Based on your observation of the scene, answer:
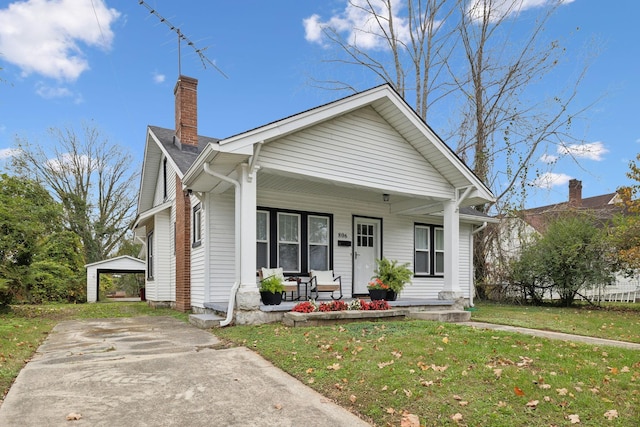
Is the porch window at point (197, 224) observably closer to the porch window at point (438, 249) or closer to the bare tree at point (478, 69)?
the porch window at point (438, 249)

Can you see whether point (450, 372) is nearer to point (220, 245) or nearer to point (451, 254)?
point (220, 245)

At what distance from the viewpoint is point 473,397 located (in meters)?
3.55

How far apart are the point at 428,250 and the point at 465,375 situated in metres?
10.1

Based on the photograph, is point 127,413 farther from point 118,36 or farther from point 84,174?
point 84,174

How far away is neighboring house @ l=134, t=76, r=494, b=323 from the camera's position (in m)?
8.10

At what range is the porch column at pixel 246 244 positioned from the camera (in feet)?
25.0

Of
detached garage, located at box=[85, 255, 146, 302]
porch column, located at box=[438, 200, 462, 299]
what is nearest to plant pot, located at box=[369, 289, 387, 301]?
porch column, located at box=[438, 200, 462, 299]

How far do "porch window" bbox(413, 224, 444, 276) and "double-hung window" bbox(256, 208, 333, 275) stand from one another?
11.1ft

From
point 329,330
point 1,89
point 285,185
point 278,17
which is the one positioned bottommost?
point 329,330

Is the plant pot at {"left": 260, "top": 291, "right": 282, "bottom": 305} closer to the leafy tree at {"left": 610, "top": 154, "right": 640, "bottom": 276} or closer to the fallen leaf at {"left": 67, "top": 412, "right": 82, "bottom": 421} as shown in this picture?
the fallen leaf at {"left": 67, "top": 412, "right": 82, "bottom": 421}

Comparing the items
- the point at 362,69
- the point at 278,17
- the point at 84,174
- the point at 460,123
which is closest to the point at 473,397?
the point at 278,17

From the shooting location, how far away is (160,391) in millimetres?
4004

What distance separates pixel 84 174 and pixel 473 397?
30.7 metres

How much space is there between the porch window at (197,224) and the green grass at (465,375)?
4.82 meters
